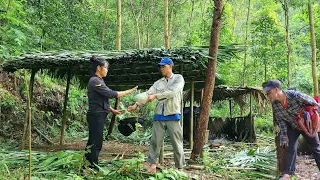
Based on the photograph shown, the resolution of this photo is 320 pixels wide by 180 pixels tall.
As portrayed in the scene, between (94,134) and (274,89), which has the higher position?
(274,89)

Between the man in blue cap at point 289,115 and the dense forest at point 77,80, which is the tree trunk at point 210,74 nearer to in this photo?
the dense forest at point 77,80

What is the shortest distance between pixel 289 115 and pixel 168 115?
1.52m

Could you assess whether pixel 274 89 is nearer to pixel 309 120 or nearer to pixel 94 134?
pixel 309 120

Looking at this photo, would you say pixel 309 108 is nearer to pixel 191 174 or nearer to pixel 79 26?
pixel 191 174

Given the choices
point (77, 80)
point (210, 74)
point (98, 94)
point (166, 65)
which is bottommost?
point (98, 94)

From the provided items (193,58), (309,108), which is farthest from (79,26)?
(309,108)

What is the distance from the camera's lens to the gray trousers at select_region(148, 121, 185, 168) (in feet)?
14.0

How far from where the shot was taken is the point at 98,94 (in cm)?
423

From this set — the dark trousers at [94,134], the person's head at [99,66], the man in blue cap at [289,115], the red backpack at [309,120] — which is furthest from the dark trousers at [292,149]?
the person's head at [99,66]

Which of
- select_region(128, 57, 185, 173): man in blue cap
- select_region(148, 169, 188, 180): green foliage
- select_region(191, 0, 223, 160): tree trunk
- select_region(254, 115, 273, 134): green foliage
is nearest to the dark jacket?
select_region(128, 57, 185, 173): man in blue cap

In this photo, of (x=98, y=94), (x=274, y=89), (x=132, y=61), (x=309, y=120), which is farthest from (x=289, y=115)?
(x=132, y=61)

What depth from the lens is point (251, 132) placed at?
31.3ft

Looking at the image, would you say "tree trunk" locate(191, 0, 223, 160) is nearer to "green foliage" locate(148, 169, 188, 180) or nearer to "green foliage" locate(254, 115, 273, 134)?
"green foliage" locate(148, 169, 188, 180)

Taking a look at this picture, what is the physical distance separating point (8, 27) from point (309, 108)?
589 cm
